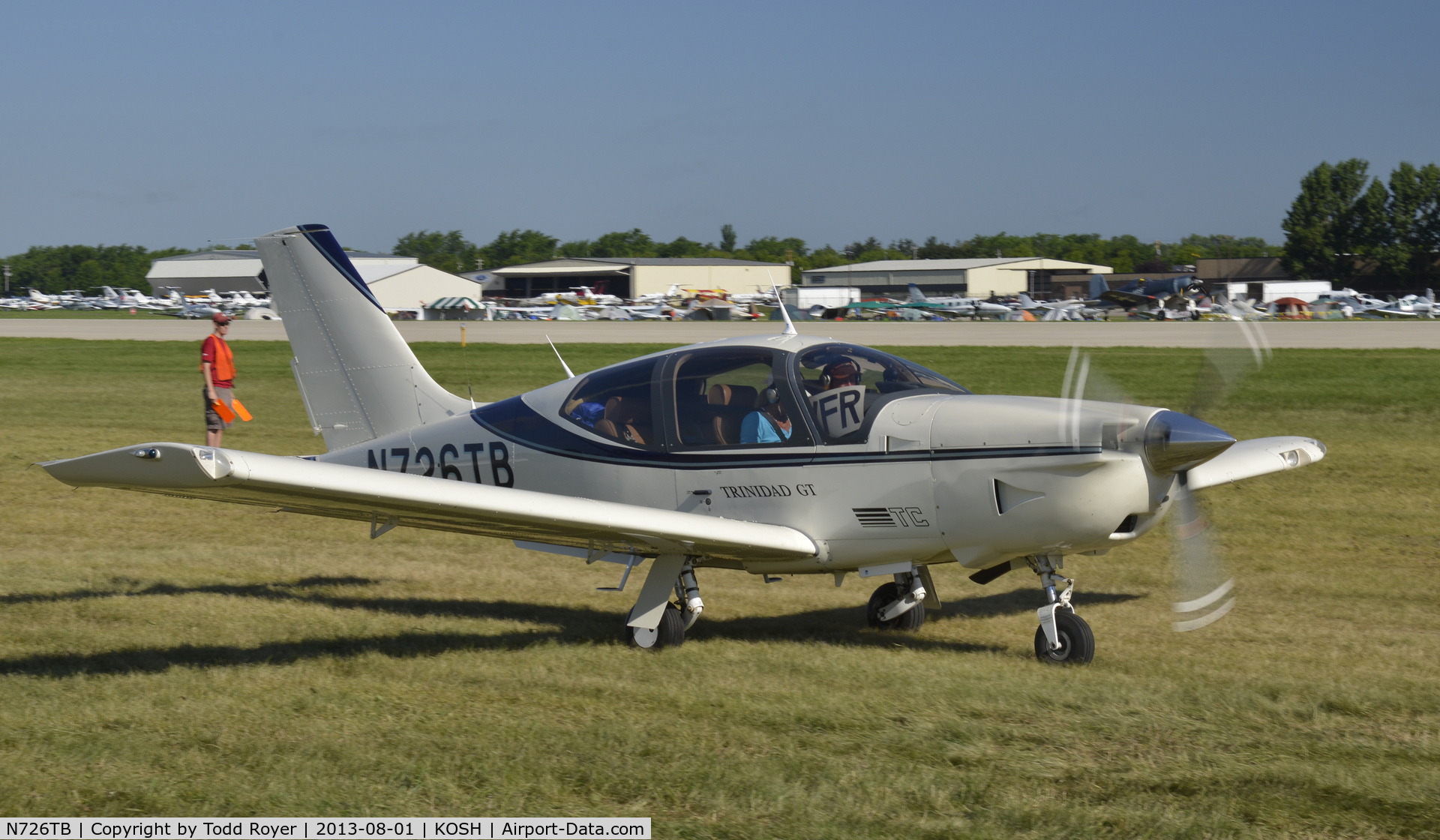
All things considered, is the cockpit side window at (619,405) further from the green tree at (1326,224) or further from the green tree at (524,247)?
the green tree at (524,247)

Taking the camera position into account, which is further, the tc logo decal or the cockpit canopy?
the cockpit canopy

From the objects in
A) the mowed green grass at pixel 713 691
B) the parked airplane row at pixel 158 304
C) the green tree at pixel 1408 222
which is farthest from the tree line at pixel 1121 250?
the mowed green grass at pixel 713 691

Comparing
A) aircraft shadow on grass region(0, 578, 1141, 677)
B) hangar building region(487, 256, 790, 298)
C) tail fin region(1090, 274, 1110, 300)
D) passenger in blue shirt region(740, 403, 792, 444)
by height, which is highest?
hangar building region(487, 256, 790, 298)

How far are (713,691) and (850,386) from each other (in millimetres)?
1862

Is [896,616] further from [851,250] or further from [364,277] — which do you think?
[851,250]

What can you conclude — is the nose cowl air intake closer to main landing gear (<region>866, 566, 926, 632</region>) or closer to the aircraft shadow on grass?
the aircraft shadow on grass

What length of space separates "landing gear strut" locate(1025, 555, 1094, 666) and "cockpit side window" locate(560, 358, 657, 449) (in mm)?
2309

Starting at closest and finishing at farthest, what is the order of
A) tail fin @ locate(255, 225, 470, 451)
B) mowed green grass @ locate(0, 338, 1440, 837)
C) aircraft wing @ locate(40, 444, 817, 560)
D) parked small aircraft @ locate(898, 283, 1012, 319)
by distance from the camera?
mowed green grass @ locate(0, 338, 1440, 837) → aircraft wing @ locate(40, 444, 817, 560) → tail fin @ locate(255, 225, 470, 451) → parked small aircraft @ locate(898, 283, 1012, 319)

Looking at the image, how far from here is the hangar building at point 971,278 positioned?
10938 cm

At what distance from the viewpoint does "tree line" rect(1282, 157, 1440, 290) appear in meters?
102

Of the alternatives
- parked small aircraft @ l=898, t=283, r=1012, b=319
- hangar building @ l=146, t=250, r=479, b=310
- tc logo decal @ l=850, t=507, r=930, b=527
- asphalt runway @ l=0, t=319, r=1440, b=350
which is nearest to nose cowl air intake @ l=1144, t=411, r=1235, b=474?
tc logo decal @ l=850, t=507, r=930, b=527

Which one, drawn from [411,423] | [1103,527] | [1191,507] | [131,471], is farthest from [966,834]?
[411,423]

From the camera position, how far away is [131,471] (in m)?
4.95

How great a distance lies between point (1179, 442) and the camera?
5.86 meters
